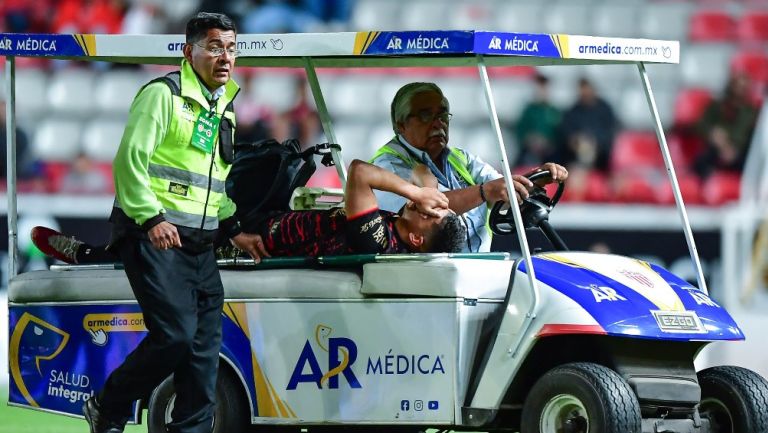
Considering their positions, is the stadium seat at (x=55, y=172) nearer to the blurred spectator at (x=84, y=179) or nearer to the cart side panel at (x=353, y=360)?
the blurred spectator at (x=84, y=179)

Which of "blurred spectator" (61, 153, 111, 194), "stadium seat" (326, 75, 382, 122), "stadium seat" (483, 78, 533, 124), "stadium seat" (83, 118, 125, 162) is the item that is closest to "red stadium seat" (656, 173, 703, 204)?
"stadium seat" (483, 78, 533, 124)

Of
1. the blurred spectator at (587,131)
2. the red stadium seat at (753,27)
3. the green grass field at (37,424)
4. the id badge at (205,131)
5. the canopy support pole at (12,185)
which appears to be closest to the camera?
the id badge at (205,131)

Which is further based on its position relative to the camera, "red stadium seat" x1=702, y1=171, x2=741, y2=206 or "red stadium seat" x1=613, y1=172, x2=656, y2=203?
"red stadium seat" x1=702, y1=171, x2=741, y2=206

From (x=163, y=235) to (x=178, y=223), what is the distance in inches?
9.1

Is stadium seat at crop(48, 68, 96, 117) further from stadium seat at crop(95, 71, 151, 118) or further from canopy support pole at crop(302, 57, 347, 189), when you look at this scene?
canopy support pole at crop(302, 57, 347, 189)

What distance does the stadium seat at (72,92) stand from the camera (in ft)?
49.7

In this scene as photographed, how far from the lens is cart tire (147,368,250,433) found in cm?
689

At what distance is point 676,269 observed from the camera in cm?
1267

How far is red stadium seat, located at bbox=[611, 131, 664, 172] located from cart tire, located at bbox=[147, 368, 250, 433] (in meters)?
7.45

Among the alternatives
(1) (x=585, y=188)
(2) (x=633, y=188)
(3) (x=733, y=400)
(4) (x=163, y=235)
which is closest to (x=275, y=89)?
(1) (x=585, y=188)

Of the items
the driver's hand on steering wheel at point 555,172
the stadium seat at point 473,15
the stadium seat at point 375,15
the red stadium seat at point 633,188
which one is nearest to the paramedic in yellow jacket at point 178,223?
the driver's hand on steering wheel at point 555,172

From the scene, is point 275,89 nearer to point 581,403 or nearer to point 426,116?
point 426,116

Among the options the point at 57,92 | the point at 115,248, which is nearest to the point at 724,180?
the point at 57,92

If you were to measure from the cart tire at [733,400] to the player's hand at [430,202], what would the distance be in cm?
127
